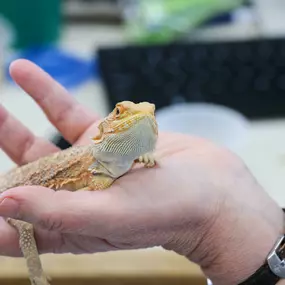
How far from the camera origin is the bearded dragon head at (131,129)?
68 cm

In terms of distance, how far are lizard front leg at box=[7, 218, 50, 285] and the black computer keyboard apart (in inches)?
23.5

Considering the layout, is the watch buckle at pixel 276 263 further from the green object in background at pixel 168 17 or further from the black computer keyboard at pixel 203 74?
the green object in background at pixel 168 17

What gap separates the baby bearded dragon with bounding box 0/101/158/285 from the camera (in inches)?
27.1

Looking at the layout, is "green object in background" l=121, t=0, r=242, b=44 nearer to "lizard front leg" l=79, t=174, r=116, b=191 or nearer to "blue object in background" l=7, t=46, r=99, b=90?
"blue object in background" l=7, t=46, r=99, b=90

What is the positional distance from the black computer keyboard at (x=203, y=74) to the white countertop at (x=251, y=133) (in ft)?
0.12

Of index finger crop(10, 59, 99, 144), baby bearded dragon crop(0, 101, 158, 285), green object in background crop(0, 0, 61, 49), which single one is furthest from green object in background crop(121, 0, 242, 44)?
baby bearded dragon crop(0, 101, 158, 285)

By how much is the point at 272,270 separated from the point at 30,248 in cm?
32

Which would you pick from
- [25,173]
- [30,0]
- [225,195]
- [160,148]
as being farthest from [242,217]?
[30,0]

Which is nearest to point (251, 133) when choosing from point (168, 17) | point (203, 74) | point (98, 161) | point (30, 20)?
point (203, 74)

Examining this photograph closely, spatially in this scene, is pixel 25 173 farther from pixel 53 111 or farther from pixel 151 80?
pixel 151 80

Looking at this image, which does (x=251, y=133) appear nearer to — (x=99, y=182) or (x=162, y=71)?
(x=162, y=71)

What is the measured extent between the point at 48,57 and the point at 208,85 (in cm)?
44

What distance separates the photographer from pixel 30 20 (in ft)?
5.55

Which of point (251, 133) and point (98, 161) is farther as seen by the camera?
point (251, 133)
